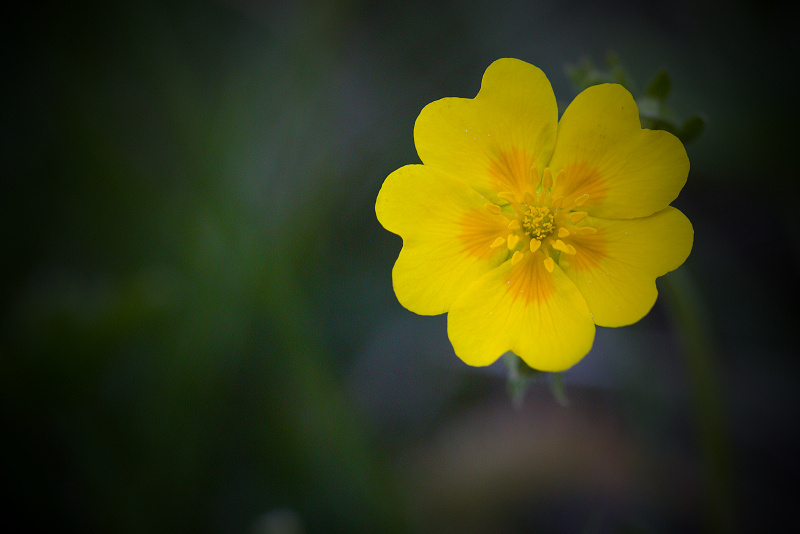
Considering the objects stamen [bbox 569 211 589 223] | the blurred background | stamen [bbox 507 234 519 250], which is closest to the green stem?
the blurred background

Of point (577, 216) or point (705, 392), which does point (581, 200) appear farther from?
point (705, 392)

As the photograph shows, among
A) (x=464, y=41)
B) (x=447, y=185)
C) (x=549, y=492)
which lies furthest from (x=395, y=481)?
(x=464, y=41)

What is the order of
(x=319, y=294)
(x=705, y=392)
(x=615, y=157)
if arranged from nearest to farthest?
(x=615, y=157)
(x=705, y=392)
(x=319, y=294)

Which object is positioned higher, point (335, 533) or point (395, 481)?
point (395, 481)

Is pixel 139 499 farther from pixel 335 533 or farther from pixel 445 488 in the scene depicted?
pixel 445 488

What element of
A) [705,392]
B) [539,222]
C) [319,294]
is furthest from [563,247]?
[319,294]

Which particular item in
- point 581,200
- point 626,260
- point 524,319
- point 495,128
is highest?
point 495,128

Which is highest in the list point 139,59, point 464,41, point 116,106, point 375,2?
point 375,2

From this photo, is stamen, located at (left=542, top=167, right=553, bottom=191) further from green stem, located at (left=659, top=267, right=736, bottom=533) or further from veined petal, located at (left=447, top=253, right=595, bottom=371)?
green stem, located at (left=659, top=267, right=736, bottom=533)
